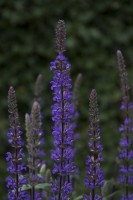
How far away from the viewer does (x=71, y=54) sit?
7.60 m

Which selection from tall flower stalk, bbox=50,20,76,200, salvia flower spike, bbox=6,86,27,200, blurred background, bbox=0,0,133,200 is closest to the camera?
salvia flower spike, bbox=6,86,27,200

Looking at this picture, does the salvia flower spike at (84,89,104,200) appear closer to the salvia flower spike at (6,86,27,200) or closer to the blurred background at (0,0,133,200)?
the salvia flower spike at (6,86,27,200)

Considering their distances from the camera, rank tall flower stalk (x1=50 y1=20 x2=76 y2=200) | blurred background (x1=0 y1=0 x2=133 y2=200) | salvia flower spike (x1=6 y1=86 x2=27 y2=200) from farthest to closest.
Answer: blurred background (x1=0 y1=0 x2=133 y2=200) → tall flower stalk (x1=50 y1=20 x2=76 y2=200) → salvia flower spike (x1=6 y1=86 x2=27 y2=200)

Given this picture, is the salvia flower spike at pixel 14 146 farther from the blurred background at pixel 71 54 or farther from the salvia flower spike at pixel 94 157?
the blurred background at pixel 71 54

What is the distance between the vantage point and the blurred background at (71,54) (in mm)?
7336

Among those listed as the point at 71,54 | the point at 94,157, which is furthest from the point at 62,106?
the point at 71,54

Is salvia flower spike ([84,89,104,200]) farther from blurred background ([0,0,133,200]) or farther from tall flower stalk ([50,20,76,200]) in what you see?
blurred background ([0,0,133,200])

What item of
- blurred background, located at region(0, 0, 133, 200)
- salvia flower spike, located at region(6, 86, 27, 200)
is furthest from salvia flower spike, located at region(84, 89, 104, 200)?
blurred background, located at region(0, 0, 133, 200)

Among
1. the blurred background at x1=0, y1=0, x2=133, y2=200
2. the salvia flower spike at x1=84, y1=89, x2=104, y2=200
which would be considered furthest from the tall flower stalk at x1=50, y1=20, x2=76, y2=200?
the blurred background at x1=0, y1=0, x2=133, y2=200

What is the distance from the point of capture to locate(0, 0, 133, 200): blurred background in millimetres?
7336

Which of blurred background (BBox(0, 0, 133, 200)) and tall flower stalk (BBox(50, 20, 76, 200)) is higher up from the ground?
blurred background (BBox(0, 0, 133, 200))

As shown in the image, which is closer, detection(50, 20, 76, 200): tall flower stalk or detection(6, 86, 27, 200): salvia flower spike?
detection(6, 86, 27, 200): salvia flower spike

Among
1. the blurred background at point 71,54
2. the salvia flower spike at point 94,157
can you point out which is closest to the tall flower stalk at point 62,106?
the salvia flower spike at point 94,157

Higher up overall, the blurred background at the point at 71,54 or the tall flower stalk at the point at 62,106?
the blurred background at the point at 71,54
